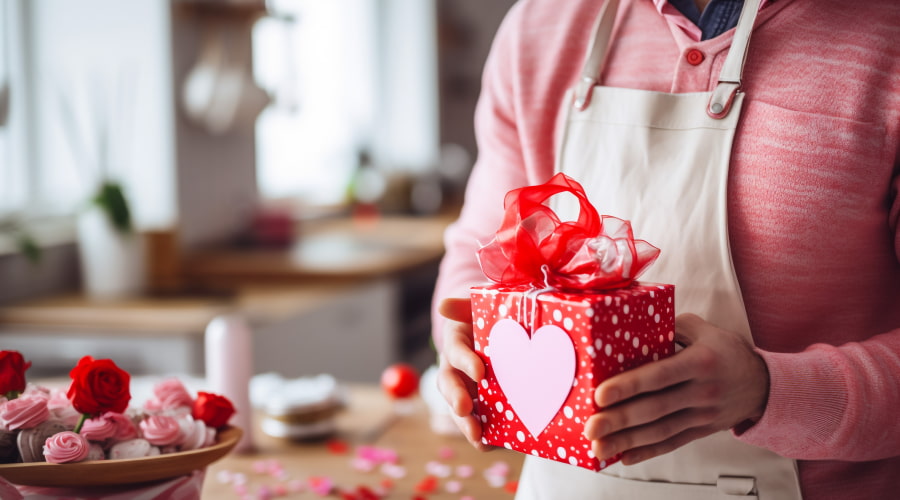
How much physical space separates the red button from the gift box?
25 cm

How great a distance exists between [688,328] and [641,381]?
0.11 meters

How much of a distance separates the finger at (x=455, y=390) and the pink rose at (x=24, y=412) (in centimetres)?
38

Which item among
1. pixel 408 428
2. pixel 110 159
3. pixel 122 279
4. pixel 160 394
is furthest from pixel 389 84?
pixel 160 394

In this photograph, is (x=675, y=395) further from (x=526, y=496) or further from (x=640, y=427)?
(x=526, y=496)

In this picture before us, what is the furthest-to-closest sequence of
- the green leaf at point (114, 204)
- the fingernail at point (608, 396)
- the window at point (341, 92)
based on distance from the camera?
the window at point (341, 92) → the green leaf at point (114, 204) → the fingernail at point (608, 396)

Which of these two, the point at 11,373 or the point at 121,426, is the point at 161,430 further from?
the point at 11,373

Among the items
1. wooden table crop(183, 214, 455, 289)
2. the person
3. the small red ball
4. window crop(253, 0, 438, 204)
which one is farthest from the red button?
window crop(253, 0, 438, 204)

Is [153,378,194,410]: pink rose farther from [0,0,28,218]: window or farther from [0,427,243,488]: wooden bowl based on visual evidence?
[0,0,28,218]: window

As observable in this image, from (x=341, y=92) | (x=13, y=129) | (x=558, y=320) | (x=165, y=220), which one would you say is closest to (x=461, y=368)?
(x=558, y=320)

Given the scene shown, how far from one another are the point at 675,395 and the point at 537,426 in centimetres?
13

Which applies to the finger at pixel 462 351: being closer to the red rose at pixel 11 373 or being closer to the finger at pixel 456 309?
the finger at pixel 456 309

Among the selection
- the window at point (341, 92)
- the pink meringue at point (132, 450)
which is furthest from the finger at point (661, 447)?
the window at point (341, 92)

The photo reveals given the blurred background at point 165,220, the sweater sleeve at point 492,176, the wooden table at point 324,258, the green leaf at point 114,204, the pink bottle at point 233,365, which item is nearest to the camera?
the sweater sleeve at point 492,176

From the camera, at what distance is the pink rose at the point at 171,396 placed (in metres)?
0.90
